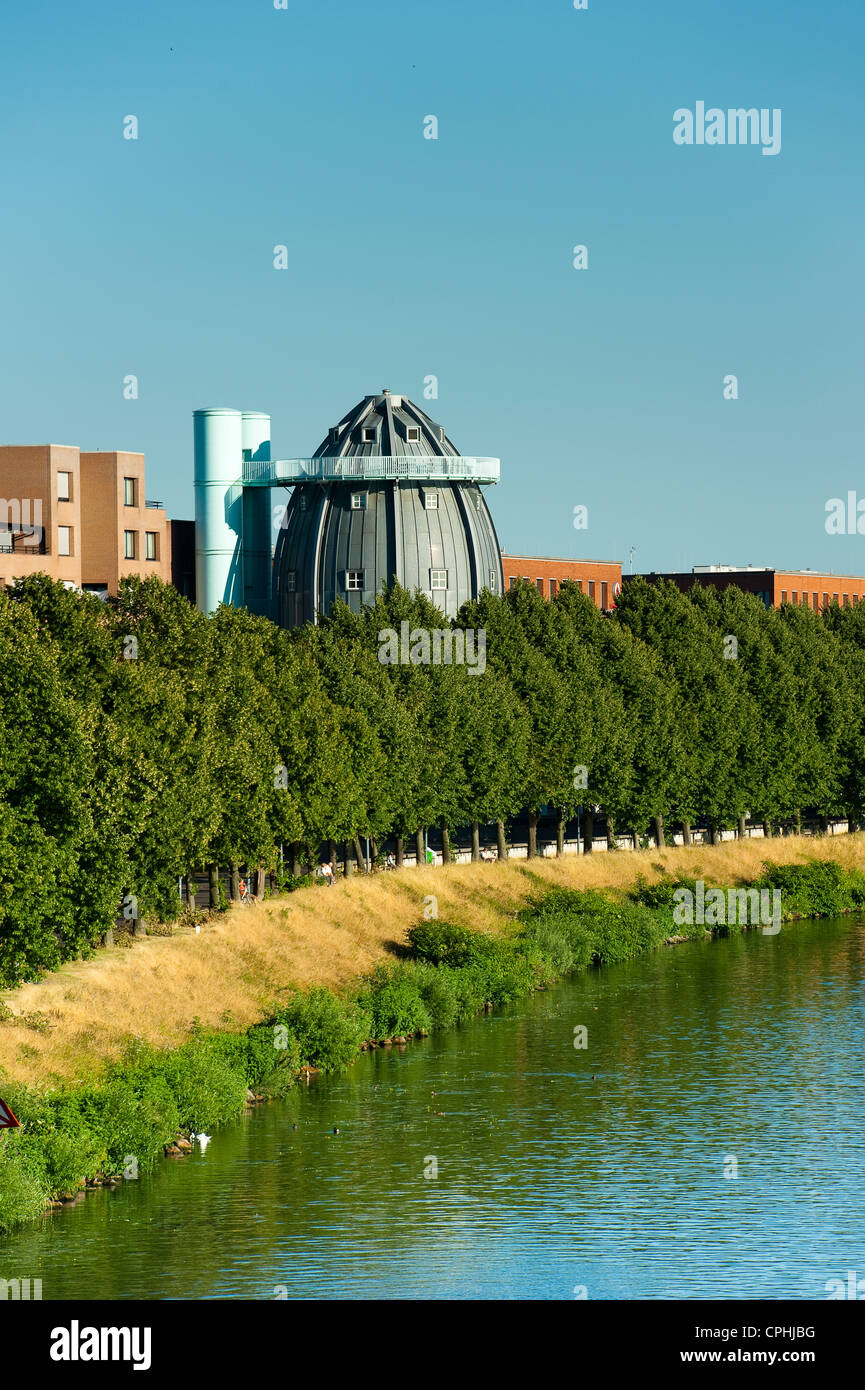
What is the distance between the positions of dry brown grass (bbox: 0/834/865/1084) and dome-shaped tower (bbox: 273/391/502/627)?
78.0 ft

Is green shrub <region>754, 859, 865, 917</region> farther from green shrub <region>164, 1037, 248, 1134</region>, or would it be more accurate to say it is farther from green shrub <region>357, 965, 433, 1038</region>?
green shrub <region>164, 1037, 248, 1134</region>

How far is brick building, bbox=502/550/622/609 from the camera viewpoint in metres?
136

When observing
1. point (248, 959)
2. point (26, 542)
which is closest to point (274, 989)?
point (248, 959)

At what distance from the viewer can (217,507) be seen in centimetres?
10544

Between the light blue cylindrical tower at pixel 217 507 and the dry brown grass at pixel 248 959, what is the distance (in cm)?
3310

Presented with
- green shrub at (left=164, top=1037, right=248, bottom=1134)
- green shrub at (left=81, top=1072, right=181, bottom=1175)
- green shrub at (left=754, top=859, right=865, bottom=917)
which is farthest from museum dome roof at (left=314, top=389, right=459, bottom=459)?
green shrub at (left=81, top=1072, right=181, bottom=1175)

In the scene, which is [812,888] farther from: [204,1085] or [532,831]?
[204,1085]

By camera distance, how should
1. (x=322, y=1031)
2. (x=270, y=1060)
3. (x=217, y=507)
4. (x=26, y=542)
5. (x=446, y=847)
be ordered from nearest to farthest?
(x=270, y=1060), (x=322, y=1031), (x=446, y=847), (x=26, y=542), (x=217, y=507)

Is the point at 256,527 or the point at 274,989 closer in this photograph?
the point at 274,989

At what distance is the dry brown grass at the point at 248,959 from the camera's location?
150 ft

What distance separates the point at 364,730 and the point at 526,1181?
103 feet

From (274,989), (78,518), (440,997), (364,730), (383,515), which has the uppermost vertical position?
(383,515)

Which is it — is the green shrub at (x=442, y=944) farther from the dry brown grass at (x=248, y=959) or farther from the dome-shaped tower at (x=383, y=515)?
the dome-shaped tower at (x=383, y=515)

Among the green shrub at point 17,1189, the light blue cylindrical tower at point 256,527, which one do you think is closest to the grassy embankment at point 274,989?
the green shrub at point 17,1189
